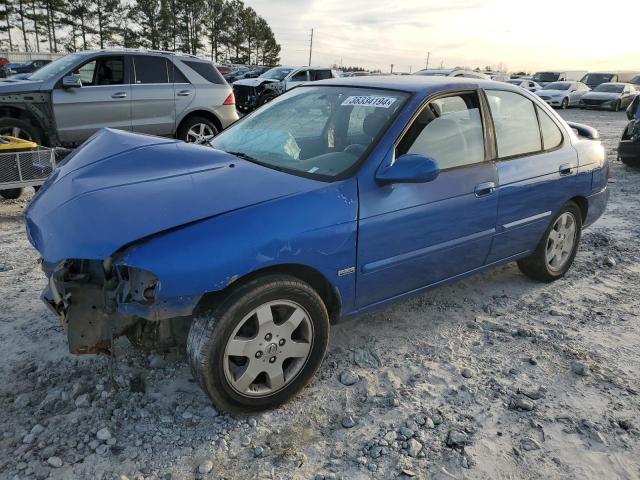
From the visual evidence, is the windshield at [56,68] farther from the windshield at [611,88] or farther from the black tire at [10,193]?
the windshield at [611,88]

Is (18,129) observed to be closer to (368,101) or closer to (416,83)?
(368,101)

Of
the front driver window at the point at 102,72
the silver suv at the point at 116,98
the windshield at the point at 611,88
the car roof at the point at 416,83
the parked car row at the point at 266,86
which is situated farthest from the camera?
the windshield at the point at 611,88

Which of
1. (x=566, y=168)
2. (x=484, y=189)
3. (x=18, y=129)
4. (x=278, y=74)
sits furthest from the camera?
(x=278, y=74)

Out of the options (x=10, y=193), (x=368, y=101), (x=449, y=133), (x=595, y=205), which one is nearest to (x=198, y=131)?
(x=10, y=193)

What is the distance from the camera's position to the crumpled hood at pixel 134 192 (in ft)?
7.38

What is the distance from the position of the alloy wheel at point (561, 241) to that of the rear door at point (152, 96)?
20.0 feet

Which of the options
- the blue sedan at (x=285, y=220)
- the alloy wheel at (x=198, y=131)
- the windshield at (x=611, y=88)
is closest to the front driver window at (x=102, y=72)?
the alloy wheel at (x=198, y=131)

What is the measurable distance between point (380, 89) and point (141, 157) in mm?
1553

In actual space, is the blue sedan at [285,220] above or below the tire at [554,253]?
above

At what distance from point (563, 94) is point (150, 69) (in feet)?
76.2

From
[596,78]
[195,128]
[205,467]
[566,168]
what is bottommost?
[205,467]

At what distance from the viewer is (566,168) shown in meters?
4.02

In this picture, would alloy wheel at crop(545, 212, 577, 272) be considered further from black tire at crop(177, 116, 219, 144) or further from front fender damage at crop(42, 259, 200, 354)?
black tire at crop(177, 116, 219, 144)

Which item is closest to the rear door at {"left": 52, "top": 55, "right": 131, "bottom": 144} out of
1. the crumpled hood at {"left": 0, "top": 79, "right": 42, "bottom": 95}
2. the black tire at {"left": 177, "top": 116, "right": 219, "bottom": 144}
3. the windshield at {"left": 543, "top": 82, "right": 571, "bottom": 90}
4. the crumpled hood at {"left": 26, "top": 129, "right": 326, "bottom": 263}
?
the crumpled hood at {"left": 0, "top": 79, "right": 42, "bottom": 95}
